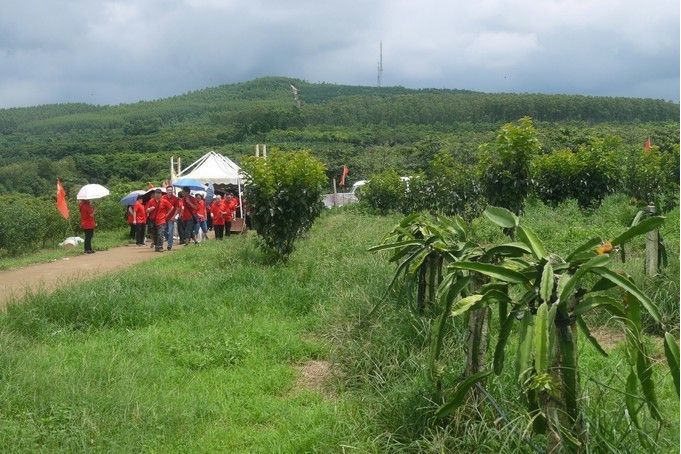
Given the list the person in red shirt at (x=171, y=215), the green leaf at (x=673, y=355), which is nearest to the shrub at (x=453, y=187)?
the person in red shirt at (x=171, y=215)

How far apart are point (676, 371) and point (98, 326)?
18.5 ft

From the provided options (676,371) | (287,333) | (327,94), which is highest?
(327,94)

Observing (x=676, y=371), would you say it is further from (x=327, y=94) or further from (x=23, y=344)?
(x=327, y=94)

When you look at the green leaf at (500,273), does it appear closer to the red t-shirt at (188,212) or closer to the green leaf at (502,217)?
the green leaf at (502,217)

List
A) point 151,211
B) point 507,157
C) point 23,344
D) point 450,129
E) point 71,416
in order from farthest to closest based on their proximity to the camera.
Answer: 1. point 450,129
2. point 151,211
3. point 507,157
4. point 23,344
5. point 71,416

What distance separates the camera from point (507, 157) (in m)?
11.8

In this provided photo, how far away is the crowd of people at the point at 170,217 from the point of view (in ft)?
50.3

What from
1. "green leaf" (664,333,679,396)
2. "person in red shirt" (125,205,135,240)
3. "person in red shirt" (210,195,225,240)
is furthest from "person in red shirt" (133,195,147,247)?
"green leaf" (664,333,679,396)

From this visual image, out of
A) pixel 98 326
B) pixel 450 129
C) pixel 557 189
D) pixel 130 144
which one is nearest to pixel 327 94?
pixel 450 129

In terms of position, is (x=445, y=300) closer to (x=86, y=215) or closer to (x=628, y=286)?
(x=628, y=286)

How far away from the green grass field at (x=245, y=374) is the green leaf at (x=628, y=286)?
0.46 meters

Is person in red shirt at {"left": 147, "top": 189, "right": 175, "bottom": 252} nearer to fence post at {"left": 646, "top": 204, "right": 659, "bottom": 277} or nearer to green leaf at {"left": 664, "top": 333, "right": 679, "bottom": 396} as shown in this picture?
fence post at {"left": 646, "top": 204, "right": 659, "bottom": 277}

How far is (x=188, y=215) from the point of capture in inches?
661

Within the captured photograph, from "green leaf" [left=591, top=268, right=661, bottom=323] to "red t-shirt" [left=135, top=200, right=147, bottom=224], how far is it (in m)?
15.4
